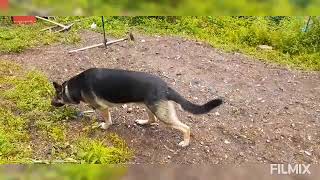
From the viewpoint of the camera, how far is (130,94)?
3.47 m

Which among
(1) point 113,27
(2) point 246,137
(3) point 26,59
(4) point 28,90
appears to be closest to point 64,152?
(4) point 28,90

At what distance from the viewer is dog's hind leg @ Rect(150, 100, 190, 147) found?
3420 mm

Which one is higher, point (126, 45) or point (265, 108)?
point (126, 45)

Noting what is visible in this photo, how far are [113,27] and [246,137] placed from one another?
2.45 metres

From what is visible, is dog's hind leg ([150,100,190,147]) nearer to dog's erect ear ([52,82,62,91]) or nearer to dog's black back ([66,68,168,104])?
dog's black back ([66,68,168,104])

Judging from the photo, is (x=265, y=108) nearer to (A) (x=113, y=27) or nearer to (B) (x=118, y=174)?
(A) (x=113, y=27)

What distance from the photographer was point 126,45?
4.89 metres

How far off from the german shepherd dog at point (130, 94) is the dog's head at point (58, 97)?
0.7 inches

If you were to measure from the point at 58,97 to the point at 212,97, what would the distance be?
1.43m

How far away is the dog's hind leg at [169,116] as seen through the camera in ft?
11.2

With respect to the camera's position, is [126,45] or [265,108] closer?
[265,108]

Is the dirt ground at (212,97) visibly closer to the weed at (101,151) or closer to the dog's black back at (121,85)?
the weed at (101,151)
